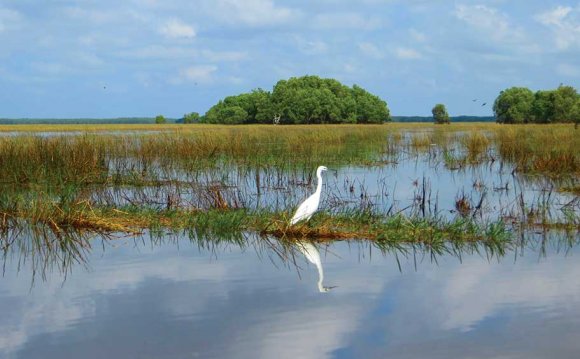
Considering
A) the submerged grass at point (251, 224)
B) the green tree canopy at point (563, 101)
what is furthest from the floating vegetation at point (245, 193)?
the green tree canopy at point (563, 101)

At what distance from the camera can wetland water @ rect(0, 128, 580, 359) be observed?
227 inches

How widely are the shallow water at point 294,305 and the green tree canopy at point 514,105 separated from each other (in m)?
69.5

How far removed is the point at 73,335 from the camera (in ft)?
19.6

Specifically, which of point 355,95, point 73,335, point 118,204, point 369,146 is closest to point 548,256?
point 73,335

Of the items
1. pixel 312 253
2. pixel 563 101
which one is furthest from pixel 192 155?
pixel 563 101

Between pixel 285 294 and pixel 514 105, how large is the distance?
254 feet

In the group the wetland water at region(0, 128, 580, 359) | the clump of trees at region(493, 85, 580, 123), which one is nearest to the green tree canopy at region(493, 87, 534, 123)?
the clump of trees at region(493, 85, 580, 123)

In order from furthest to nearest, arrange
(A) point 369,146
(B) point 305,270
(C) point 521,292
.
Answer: (A) point 369,146
(B) point 305,270
(C) point 521,292

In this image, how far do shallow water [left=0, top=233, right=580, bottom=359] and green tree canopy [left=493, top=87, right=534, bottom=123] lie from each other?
6946cm

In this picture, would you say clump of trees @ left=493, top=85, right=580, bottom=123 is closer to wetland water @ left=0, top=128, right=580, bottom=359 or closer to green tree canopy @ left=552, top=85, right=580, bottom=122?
green tree canopy @ left=552, top=85, right=580, bottom=122

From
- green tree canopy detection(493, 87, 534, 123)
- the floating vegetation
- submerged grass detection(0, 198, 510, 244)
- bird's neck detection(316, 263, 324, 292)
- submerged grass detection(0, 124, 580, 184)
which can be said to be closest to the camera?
bird's neck detection(316, 263, 324, 292)

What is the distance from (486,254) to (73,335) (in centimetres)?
510

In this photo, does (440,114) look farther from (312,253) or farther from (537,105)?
(312,253)

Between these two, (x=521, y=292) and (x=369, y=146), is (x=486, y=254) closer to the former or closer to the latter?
(x=521, y=292)
